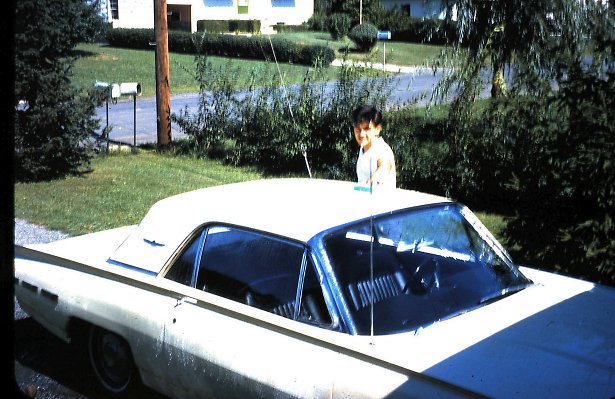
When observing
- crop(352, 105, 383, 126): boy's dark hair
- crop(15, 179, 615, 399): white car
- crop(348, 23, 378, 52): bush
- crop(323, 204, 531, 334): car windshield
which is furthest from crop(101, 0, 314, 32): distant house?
crop(323, 204, 531, 334): car windshield

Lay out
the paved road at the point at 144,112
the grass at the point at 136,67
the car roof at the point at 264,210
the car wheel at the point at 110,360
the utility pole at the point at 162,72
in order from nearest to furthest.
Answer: the car roof at the point at 264,210 < the car wheel at the point at 110,360 < the utility pole at the point at 162,72 < the paved road at the point at 144,112 < the grass at the point at 136,67

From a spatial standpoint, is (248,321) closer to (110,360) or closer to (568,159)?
(110,360)

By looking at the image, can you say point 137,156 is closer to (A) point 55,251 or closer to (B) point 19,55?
(B) point 19,55

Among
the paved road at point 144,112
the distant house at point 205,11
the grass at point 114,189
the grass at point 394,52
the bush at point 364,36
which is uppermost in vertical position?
the distant house at point 205,11

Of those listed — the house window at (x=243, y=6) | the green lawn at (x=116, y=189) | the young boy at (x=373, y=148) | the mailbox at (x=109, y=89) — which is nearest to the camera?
the young boy at (x=373, y=148)

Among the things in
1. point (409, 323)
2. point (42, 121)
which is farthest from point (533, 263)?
point (42, 121)

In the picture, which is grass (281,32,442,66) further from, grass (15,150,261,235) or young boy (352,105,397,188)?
young boy (352,105,397,188)

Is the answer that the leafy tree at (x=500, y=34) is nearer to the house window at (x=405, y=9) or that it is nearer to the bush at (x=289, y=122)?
the bush at (x=289, y=122)

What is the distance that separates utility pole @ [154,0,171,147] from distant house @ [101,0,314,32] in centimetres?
1078

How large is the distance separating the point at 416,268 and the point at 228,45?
94.2 feet

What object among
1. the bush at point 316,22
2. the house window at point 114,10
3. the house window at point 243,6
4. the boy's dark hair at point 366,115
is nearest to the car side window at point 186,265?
the boy's dark hair at point 366,115

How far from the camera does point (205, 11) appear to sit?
3312cm

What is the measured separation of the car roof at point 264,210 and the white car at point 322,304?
11 mm

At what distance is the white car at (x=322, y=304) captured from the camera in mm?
3314
